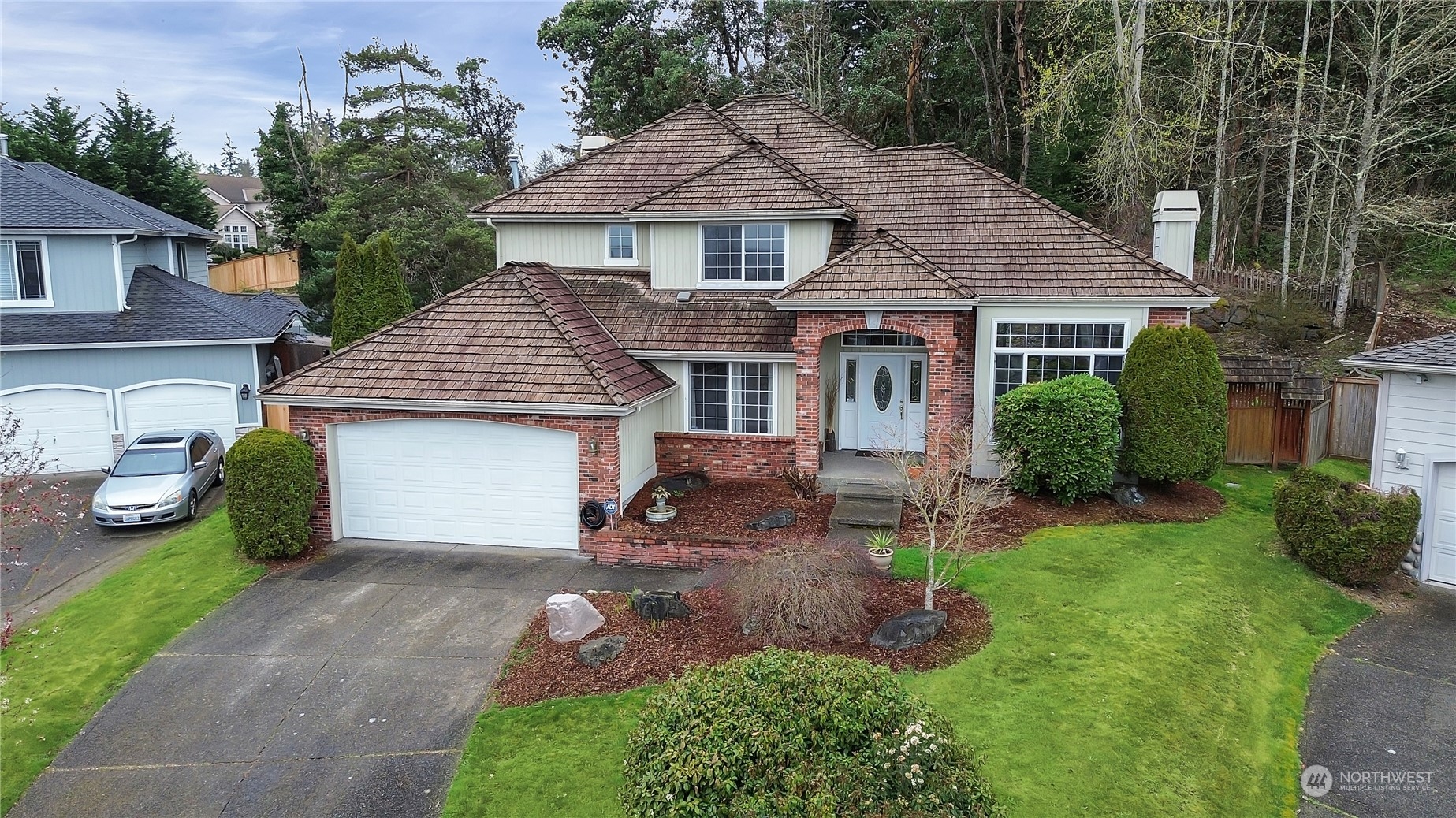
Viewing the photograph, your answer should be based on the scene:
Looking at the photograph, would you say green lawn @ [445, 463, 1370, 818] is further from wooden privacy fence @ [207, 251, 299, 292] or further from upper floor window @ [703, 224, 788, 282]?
wooden privacy fence @ [207, 251, 299, 292]

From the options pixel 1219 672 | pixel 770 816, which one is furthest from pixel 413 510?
pixel 1219 672

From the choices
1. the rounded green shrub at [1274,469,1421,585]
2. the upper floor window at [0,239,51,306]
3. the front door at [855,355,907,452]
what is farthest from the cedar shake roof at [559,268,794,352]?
the upper floor window at [0,239,51,306]

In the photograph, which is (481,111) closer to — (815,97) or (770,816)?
(815,97)

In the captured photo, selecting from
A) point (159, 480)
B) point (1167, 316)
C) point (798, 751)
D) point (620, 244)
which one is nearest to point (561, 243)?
point (620, 244)

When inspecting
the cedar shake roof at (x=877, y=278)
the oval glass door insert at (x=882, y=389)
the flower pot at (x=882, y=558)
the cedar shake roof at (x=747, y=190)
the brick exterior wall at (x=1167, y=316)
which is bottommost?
the flower pot at (x=882, y=558)

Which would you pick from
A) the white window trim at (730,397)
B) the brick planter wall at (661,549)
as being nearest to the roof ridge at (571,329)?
the white window trim at (730,397)

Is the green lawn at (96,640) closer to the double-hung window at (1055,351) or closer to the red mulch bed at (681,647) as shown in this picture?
the red mulch bed at (681,647)

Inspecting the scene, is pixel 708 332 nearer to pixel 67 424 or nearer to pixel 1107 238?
pixel 1107 238
